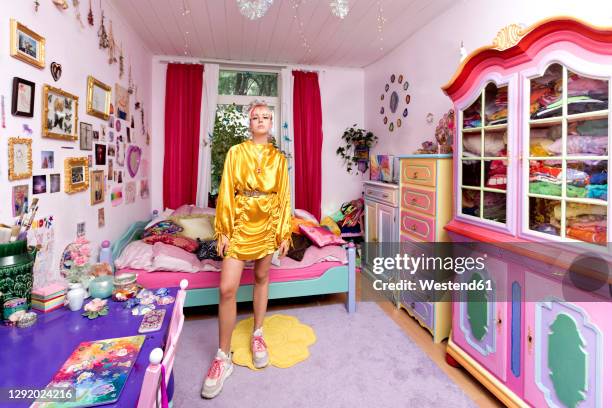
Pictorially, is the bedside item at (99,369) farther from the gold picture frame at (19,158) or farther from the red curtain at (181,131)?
the red curtain at (181,131)

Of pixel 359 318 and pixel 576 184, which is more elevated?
pixel 576 184

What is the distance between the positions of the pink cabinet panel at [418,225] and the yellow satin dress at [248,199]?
120 cm

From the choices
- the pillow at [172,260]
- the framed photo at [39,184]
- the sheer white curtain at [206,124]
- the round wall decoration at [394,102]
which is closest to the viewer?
the framed photo at [39,184]

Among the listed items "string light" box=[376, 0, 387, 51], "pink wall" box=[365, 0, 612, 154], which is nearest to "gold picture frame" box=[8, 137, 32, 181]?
"string light" box=[376, 0, 387, 51]

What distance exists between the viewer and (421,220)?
2678 mm

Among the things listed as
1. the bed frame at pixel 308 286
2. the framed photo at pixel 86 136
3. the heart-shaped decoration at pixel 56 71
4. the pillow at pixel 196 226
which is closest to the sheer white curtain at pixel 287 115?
the pillow at pixel 196 226

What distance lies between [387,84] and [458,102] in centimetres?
208

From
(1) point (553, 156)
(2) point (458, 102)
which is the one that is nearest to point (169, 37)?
(2) point (458, 102)

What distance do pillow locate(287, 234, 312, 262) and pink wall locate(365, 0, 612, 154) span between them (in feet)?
4.82

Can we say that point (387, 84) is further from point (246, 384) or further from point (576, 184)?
point (246, 384)

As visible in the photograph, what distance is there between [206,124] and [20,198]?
2736 millimetres

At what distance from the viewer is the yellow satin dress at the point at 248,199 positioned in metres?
2.03

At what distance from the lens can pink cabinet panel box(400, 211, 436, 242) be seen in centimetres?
255

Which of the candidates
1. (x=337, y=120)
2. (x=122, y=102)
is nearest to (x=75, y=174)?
(x=122, y=102)
